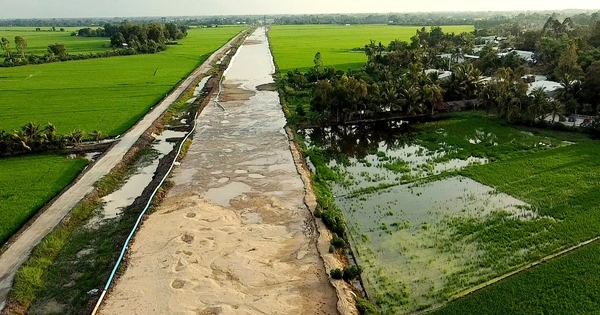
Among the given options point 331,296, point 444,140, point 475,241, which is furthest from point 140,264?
point 444,140

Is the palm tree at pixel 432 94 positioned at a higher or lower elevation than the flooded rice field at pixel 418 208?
higher

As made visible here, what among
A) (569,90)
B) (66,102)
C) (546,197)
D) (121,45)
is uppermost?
(121,45)

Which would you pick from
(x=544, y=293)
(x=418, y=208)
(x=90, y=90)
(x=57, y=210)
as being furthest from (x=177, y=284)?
(x=90, y=90)

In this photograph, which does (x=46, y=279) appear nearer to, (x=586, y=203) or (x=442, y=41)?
(x=586, y=203)

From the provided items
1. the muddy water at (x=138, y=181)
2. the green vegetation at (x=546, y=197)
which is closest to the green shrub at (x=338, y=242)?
the green vegetation at (x=546, y=197)

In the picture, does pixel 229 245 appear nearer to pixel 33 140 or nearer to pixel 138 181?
pixel 138 181

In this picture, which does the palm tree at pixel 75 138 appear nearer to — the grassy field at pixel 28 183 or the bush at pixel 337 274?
the grassy field at pixel 28 183
